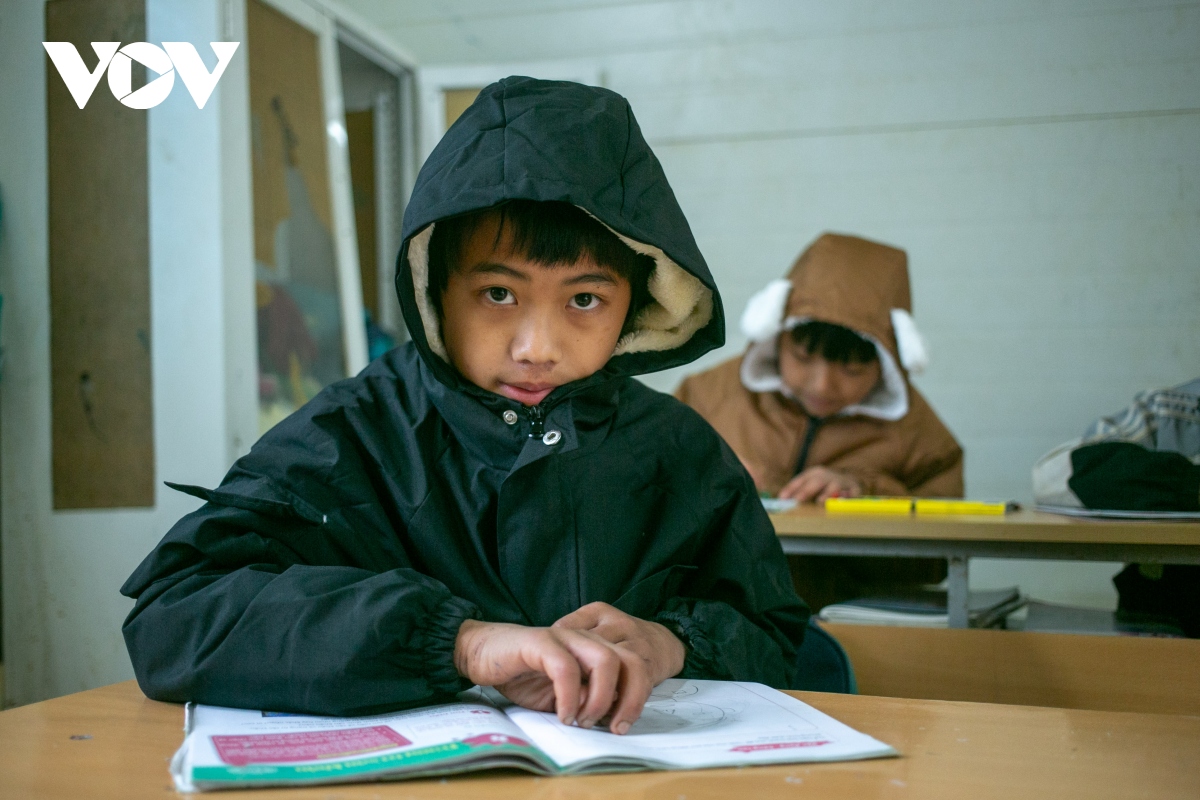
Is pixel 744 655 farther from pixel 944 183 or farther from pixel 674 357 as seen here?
pixel 944 183

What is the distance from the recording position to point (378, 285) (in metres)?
4.10

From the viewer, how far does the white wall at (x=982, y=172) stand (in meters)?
3.78

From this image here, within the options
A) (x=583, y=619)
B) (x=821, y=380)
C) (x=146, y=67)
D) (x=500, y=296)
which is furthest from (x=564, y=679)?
(x=146, y=67)

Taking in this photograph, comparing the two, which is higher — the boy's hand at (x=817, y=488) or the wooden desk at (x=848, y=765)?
the wooden desk at (x=848, y=765)

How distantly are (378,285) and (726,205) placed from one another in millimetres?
1511

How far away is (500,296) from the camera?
950mm

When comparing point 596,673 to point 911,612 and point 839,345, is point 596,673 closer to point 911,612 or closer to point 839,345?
point 911,612

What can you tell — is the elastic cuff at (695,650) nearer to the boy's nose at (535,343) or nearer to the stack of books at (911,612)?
the boy's nose at (535,343)

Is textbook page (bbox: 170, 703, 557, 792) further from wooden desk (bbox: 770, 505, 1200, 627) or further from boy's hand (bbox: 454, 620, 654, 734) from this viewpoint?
wooden desk (bbox: 770, 505, 1200, 627)

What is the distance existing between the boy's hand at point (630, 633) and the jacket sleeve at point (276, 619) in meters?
0.08

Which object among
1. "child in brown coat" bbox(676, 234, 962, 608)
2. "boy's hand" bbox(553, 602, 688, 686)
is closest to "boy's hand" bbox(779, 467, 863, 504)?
"child in brown coat" bbox(676, 234, 962, 608)

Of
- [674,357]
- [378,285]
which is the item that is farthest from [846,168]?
[674,357]

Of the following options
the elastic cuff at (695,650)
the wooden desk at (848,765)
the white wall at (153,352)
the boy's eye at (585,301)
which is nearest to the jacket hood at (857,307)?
the white wall at (153,352)

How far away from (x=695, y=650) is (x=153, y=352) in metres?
2.19
